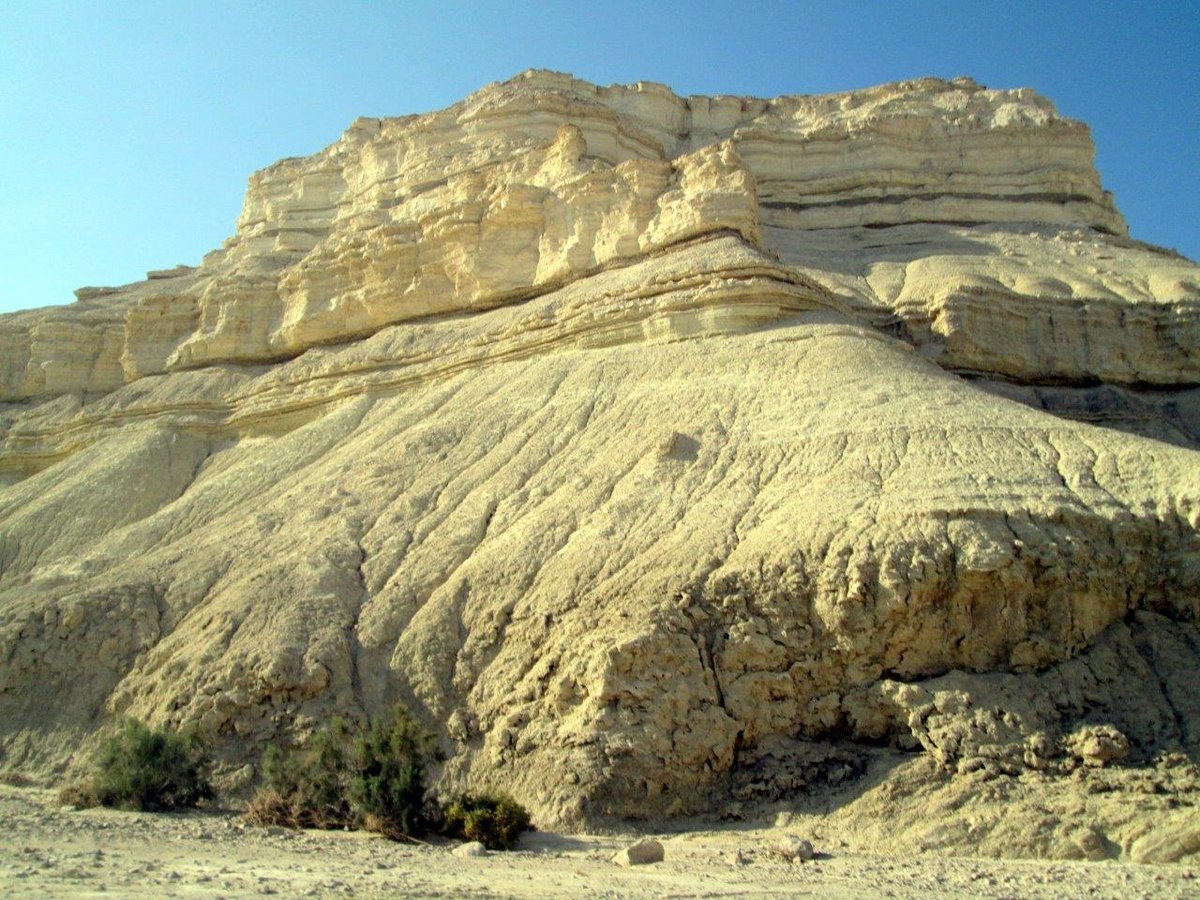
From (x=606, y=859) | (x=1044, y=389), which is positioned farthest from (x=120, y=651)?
(x=1044, y=389)

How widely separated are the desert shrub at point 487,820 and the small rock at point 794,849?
3143 millimetres

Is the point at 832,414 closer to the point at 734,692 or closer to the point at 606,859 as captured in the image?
the point at 734,692

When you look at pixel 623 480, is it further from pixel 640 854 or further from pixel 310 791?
pixel 640 854

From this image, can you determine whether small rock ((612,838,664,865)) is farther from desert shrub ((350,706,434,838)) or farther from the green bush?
desert shrub ((350,706,434,838))

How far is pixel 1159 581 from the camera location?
585 inches

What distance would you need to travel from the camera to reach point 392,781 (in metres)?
13.2

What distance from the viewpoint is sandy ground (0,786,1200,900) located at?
8977 mm

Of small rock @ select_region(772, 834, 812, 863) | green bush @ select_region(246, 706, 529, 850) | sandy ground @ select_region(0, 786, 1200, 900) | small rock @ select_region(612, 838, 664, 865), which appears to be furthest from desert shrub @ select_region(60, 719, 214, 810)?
small rock @ select_region(772, 834, 812, 863)

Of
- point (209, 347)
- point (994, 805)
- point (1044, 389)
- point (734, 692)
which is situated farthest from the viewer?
point (209, 347)

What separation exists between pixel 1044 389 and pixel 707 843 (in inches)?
795

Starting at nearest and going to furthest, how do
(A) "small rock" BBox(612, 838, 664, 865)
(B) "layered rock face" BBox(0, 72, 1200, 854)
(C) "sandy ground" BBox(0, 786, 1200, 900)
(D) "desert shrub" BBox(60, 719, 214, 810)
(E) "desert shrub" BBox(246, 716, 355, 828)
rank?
(C) "sandy ground" BBox(0, 786, 1200, 900) → (A) "small rock" BBox(612, 838, 664, 865) → (E) "desert shrub" BBox(246, 716, 355, 828) → (D) "desert shrub" BBox(60, 719, 214, 810) → (B) "layered rock face" BBox(0, 72, 1200, 854)

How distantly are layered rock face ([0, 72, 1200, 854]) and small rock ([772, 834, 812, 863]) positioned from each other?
2127 millimetres

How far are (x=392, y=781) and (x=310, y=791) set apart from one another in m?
1.33

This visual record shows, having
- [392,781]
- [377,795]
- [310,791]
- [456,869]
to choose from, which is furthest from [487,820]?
[310,791]
